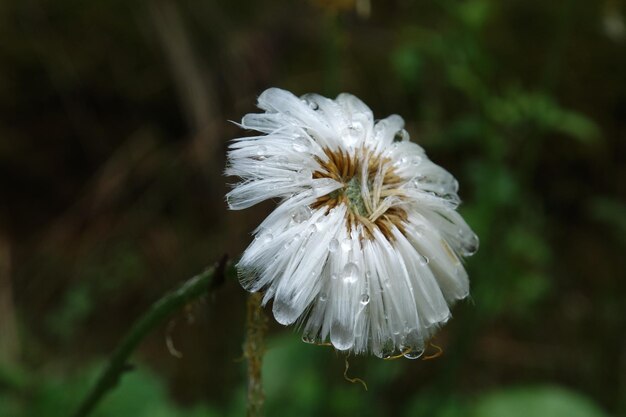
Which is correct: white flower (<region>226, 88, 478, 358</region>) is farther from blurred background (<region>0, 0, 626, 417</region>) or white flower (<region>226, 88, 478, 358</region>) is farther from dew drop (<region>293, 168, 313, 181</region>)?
blurred background (<region>0, 0, 626, 417</region>)

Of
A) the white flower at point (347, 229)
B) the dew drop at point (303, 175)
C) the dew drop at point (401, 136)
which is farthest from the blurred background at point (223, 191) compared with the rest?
the dew drop at point (303, 175)

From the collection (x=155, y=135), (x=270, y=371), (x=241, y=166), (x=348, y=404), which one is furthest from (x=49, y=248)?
(x=241, y=166)

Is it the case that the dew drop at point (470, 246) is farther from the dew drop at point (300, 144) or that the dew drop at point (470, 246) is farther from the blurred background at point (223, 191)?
the blurred background at point (223, 191)

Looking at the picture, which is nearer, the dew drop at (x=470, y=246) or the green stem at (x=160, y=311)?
the green stem at (x=160, y=311)

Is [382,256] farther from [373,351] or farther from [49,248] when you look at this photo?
[49,248]

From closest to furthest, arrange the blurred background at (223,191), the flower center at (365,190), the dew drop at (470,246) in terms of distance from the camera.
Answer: the flower center at (365,190) → the dew drop at (470,246) → the blurred background at (223,191)

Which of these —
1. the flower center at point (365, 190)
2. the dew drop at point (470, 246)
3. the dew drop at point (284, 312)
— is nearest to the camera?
the dew drop at point (284, 312)

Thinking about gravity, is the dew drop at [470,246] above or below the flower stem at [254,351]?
above
